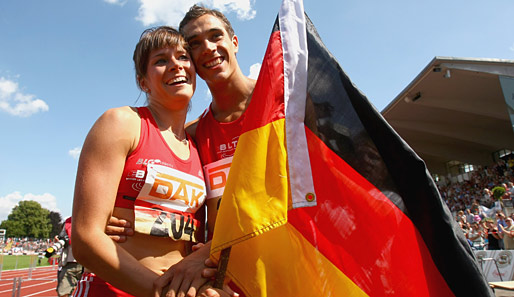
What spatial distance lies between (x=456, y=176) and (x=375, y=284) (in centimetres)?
3516

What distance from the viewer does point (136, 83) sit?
2264 mm

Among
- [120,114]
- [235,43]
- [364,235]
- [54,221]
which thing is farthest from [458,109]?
[54,221]

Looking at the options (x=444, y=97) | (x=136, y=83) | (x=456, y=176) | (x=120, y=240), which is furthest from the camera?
(x=456, y=176)

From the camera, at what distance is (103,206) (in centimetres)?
157

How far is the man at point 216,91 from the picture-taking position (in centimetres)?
222

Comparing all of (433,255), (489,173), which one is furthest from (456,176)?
(433,255)

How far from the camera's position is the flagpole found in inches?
56.2

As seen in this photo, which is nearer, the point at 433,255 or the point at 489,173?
the point at 433,255

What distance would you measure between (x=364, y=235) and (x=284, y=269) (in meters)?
0.38

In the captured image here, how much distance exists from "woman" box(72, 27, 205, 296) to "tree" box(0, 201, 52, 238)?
83.7 metres

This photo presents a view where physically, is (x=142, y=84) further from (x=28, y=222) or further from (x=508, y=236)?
(x=28, y=222)

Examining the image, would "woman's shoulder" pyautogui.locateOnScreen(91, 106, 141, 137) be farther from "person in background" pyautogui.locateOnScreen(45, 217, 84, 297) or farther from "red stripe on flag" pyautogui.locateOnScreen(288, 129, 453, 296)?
"person in background" pyautogui.locateOnScreen(45, 217, 84, 297)

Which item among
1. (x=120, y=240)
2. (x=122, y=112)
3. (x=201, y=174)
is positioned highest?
(x=122, y=112)

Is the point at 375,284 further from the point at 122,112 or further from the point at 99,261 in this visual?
the point at 122,112
